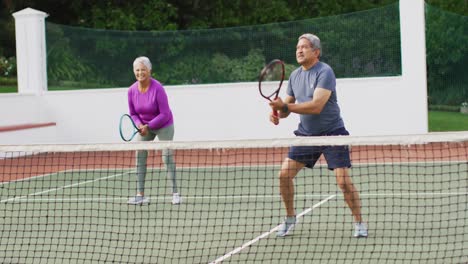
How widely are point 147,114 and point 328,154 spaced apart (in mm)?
2720

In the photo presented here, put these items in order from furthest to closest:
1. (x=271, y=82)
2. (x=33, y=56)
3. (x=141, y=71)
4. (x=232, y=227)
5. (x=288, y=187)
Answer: (x=33, y=56) → (x=271, y=82) → (x=141, y=71) → (x=232, y=227) → (x=288, y=187)

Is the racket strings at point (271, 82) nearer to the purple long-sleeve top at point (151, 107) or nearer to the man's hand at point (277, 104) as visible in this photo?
the purple long-sleeve top at point (151, 107)

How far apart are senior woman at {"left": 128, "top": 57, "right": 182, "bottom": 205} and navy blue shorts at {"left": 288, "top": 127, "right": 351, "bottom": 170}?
7.69 ft

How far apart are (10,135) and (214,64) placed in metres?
4.02

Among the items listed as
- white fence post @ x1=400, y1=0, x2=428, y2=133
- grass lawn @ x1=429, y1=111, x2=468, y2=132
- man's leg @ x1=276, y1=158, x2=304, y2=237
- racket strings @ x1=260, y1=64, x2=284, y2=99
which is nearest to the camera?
man's leg @ x1=276, y1=158, x2=304, y2=237

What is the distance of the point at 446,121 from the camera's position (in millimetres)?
16094

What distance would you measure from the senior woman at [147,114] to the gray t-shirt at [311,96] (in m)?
2.27

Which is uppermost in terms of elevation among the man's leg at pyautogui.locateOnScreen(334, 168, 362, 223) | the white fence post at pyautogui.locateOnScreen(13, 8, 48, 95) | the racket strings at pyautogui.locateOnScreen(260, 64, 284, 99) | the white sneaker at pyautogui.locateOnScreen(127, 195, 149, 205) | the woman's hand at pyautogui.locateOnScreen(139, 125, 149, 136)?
the white fence post at pyautogui.locateOnScreen(13, 8, 48, 95)

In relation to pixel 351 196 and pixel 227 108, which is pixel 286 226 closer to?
pixel 351 196

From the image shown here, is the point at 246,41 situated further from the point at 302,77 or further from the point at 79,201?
the point at 302,77

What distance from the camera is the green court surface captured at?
20.2 feet

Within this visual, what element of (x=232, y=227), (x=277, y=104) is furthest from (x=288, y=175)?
(x=232, y=227)

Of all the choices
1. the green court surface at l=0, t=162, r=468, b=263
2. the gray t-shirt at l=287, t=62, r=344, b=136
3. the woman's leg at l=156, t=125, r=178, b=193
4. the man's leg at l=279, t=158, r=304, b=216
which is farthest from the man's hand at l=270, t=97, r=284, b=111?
the woman's leg at l=156, t=125, r=178, b=193

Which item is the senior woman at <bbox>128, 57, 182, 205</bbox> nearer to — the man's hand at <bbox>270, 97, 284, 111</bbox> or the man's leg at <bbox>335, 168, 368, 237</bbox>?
the man's leg at <bbox>335, 168, 368, 237</bbox>
